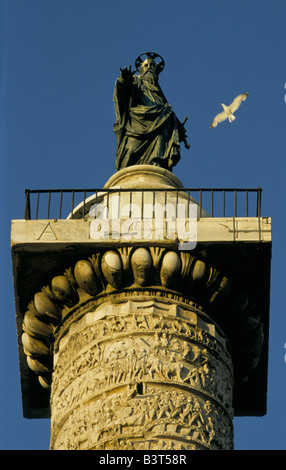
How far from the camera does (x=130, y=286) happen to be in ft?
52.7

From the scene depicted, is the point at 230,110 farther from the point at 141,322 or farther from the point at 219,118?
the point at 141,322

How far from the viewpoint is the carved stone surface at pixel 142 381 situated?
14.6m

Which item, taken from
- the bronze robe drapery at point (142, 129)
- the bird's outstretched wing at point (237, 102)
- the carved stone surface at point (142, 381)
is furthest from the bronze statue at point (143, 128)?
the carved stone surface at point (142, 381)

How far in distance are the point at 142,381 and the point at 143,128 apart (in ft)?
17.4

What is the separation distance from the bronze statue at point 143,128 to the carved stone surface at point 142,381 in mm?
3486

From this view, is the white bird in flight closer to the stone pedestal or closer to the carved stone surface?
the stone pedestal

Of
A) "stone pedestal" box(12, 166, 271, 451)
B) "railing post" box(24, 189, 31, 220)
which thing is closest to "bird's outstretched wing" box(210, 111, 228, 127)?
"stone pedestal" box(12, 166, 271, 451)

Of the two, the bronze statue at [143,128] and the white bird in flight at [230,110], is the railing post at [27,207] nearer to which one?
the bronze statue at [143,128]

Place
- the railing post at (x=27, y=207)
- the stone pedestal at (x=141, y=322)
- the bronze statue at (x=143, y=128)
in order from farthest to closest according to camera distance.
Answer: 1. the bronze statue at (x=143, y=128)
2. the railing post at (x=27, y=207)
3. the stone pedestal at (x=141, y=322)

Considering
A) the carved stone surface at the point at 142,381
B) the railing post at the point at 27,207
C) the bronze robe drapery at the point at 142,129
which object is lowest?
the carved stone surface at the point at 142,381

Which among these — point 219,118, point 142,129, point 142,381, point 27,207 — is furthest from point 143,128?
point 142,381

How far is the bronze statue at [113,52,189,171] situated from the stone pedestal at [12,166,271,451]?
158 centimetres

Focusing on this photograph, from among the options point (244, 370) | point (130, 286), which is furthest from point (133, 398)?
point (244, 370)
